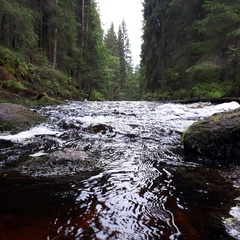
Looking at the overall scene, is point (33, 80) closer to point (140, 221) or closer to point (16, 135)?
point (16, 135)

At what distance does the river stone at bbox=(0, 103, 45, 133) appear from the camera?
5145 millimetres

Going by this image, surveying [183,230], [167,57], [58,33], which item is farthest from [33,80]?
[167,57]

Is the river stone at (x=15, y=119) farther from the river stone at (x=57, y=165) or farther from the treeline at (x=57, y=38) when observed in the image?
the treeline at (x=57, y=38)

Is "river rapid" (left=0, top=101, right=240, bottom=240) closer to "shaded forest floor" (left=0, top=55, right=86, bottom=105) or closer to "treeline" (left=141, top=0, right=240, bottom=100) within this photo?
"shaded forest floor" (left=0, top=55, right=86, bottom=105)

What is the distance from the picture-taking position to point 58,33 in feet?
59.0

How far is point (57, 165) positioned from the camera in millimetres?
2971

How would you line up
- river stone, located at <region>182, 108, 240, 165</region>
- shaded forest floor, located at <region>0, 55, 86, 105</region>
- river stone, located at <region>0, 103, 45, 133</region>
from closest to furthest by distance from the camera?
1. river stone, located at <region>182, 108, 240, 165</region>
2. river stone, located at <region>0, 103, 45, 133</region>
3. shaded forest floor, located at <region>0, 55, 86, 105</region>

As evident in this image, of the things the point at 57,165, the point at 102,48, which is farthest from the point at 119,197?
the point at 102,48

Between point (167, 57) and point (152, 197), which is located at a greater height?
point (167, 57)

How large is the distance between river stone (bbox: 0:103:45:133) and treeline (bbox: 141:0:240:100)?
8.66 meters

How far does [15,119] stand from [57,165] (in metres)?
3.00

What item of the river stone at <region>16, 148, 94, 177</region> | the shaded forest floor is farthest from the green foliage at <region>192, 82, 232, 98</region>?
the river stone at <region>16, 148, 94, 177</region>

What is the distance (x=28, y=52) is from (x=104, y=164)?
13.4 metres

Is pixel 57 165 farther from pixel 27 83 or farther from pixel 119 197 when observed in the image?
pixel 27 83
